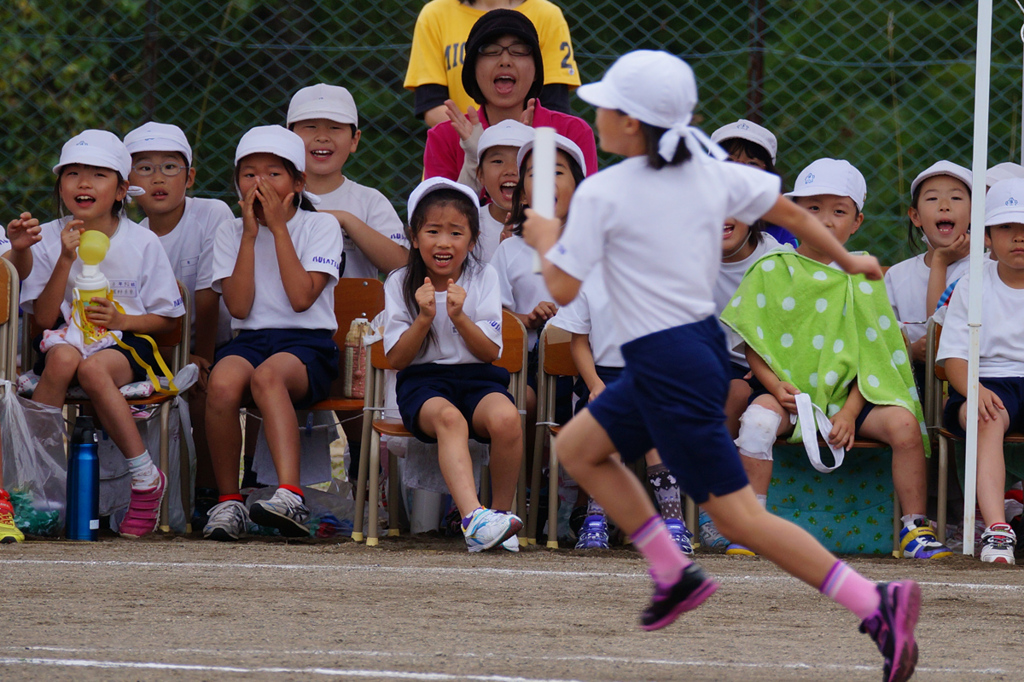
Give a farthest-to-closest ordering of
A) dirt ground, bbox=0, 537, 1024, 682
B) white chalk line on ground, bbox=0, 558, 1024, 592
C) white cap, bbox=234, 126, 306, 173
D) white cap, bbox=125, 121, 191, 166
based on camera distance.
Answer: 1. white cap, bbox=125, 121, 191, 166
2. white cap, bbox=234, 126, 306, 173
3. white chalk line on ground, bbox=0, 558, 1024, 592
4. dirt ground, bbox=0, 537, 1024, 682

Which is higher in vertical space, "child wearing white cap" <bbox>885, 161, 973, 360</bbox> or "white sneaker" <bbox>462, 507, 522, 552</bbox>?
"child wearing white cap" <bbox>885, 161, 973, 360</bbox>

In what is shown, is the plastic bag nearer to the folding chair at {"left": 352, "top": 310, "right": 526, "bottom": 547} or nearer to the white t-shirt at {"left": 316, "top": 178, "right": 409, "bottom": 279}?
the folding chair at {"left": 352, "top": 310, "right": 526, "bottom": 547}

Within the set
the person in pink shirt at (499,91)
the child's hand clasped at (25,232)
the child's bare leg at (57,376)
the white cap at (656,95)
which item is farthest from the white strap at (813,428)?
the child's hand clasped at (25,232)

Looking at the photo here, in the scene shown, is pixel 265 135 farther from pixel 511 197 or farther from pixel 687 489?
pixel 687 489

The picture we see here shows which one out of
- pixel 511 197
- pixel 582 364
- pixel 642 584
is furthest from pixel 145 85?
pixel 642 584

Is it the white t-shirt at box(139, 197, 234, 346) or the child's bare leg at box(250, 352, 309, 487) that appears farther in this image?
the white t-shirt at box(139, 197, 234, 346)

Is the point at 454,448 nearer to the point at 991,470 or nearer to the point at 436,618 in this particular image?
the point at 436,618

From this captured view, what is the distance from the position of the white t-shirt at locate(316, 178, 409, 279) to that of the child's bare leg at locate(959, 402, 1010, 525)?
248cm

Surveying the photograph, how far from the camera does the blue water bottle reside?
5.05 metres

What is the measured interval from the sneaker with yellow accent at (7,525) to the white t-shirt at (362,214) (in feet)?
5.61

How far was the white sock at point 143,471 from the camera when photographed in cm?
518

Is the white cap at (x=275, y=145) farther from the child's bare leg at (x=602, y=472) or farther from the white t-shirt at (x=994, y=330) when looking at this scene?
the white t-shirt at (x=994, y=330)

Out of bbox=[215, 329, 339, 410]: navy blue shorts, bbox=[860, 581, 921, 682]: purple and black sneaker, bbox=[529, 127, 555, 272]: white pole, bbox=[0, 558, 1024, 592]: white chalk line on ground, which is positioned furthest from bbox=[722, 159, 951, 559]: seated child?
bbox=[529, 127, 555, 272]: white pole

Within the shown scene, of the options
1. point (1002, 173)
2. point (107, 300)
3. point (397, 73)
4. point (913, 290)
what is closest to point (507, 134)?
point (107, 300)
